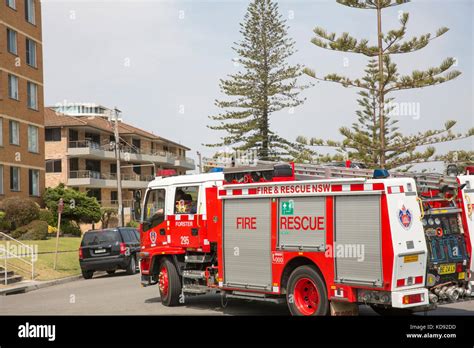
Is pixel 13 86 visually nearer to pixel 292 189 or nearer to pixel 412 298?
pixel 292 189

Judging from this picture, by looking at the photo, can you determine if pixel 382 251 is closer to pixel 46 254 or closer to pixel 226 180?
pixel 226 180

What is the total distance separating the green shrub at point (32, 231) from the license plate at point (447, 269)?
2908cm

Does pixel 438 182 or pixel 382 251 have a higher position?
pixel 438 182

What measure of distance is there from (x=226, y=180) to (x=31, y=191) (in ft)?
116

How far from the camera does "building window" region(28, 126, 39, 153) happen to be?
45.1 m

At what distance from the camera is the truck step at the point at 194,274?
13197mm

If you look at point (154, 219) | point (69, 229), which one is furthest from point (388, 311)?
point (69, 229)

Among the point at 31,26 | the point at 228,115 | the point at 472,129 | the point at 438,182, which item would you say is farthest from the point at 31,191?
the point at 438,182

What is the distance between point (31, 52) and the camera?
4625 cm

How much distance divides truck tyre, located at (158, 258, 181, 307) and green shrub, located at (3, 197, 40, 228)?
26317 millimetres

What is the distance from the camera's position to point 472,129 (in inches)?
1173

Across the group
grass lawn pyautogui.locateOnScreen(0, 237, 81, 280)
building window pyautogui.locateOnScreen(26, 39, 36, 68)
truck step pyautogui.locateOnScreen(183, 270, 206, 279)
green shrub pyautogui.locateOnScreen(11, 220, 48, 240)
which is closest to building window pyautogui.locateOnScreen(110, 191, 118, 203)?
building window pyautogui.locateOnScreen(26, 39, 36, 68)

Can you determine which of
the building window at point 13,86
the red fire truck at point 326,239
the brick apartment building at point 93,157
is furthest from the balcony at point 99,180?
the red fire truck at point 326,239

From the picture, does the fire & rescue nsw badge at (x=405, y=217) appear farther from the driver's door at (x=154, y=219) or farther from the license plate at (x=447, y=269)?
the driver's door at (x=154, y=219)
